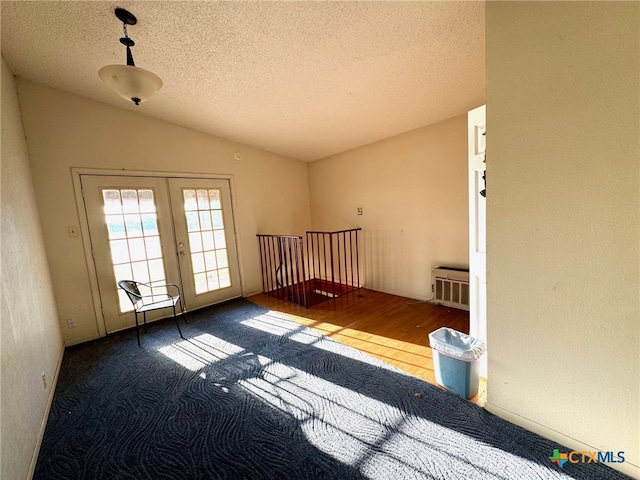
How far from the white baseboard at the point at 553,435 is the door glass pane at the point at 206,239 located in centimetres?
349

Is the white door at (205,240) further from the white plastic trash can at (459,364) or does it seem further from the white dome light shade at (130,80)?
the white plastic trash can at (459,364)

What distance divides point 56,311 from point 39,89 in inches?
87.6

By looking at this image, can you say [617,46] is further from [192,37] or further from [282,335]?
[282,335]

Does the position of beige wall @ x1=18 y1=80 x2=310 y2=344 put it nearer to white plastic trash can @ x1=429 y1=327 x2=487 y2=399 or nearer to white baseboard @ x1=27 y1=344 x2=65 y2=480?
white baseboard @ x1=27 y1=344 x2=65 y2=480

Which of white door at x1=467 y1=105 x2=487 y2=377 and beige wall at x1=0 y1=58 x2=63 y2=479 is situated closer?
beige wall at x1=0 y1=58 x2=63 y2=479

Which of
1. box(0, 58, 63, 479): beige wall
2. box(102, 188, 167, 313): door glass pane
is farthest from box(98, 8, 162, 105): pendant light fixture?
box(102, 188, 167, 313): door glass pane

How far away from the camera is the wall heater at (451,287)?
10.4 feet

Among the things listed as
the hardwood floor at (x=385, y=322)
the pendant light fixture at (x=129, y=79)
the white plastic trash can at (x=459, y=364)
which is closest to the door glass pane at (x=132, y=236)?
the hardwood floor at (x=385, y=322)

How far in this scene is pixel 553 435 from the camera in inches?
56.5

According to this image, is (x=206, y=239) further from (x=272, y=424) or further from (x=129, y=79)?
(x=272, y=424)

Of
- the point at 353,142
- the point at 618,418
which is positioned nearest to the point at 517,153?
the point at 618,418

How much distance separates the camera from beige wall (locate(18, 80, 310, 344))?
8.87 ft

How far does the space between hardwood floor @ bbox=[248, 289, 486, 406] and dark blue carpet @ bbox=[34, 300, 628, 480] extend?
0.18 m

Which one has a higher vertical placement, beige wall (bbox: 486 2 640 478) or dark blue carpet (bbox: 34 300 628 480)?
beige wall (bbox: 486 2 640 478)
